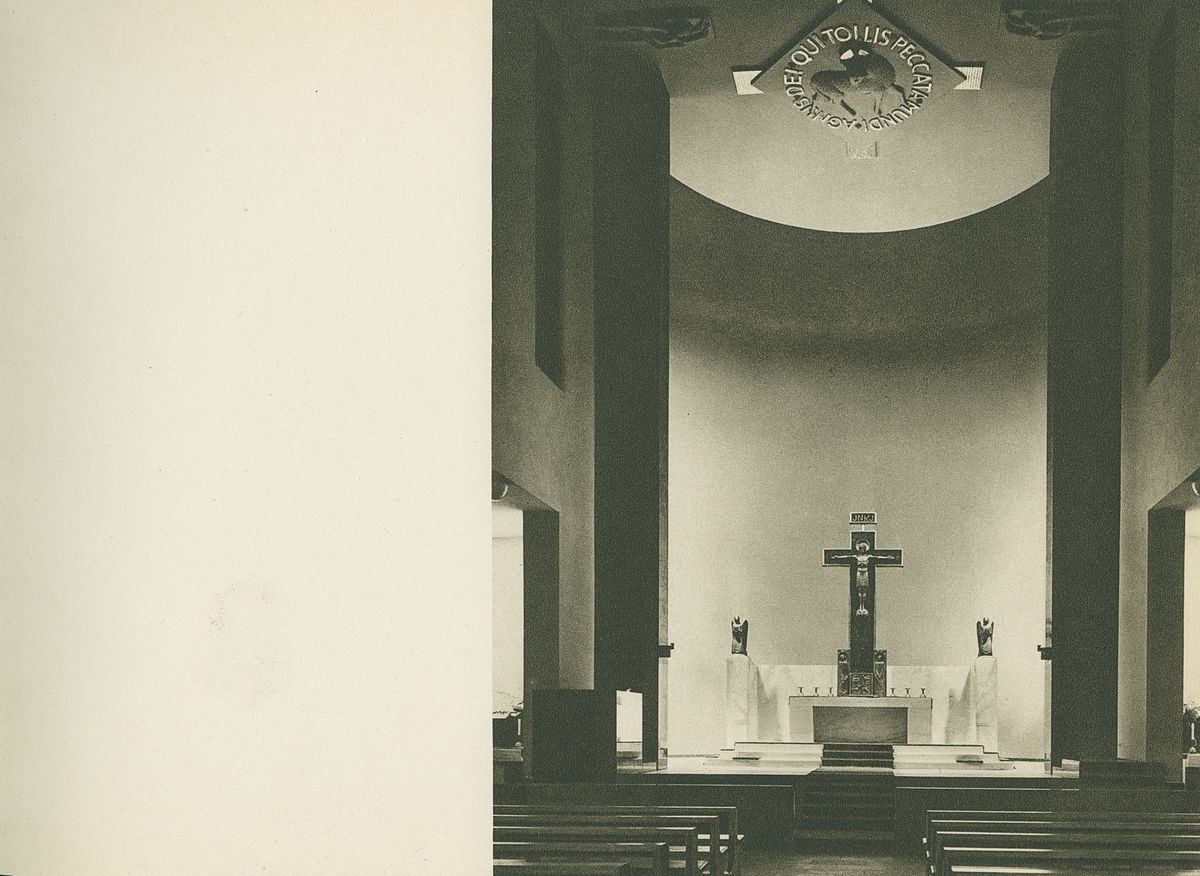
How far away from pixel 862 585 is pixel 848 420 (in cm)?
43

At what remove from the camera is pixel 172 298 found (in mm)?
4039

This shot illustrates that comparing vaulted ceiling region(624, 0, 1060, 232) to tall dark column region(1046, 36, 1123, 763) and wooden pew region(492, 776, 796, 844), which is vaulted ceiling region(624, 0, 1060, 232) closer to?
tall dark column region(1046, 36, 1123, 763)

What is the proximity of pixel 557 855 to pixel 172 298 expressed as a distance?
185 centimetres

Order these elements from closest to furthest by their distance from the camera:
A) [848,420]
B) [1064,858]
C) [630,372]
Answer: [1064,858] → [848,420] → [630,372]

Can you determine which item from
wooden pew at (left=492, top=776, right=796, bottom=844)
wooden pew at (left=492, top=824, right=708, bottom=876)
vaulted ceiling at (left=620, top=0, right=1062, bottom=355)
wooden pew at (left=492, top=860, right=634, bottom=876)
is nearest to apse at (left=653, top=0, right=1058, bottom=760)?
vaulted ceiling at (left=620, top=0, right=1062, bottom=355)

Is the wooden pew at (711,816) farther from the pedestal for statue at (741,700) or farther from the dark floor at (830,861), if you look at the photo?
the pedestal for statue at (741,700)

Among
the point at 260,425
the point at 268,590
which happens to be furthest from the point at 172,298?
the point at 268,590

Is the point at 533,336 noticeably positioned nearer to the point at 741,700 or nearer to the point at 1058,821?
the point at 741,700

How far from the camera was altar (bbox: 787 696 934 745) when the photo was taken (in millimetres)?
3652

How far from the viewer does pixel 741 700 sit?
372cm

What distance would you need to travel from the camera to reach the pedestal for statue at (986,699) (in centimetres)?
365

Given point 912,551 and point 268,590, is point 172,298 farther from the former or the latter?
point 912,551

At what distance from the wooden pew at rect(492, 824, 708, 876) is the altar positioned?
0.38 metres

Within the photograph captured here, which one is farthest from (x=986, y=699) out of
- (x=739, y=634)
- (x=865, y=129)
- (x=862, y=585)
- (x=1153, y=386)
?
(x=865, y=129)
